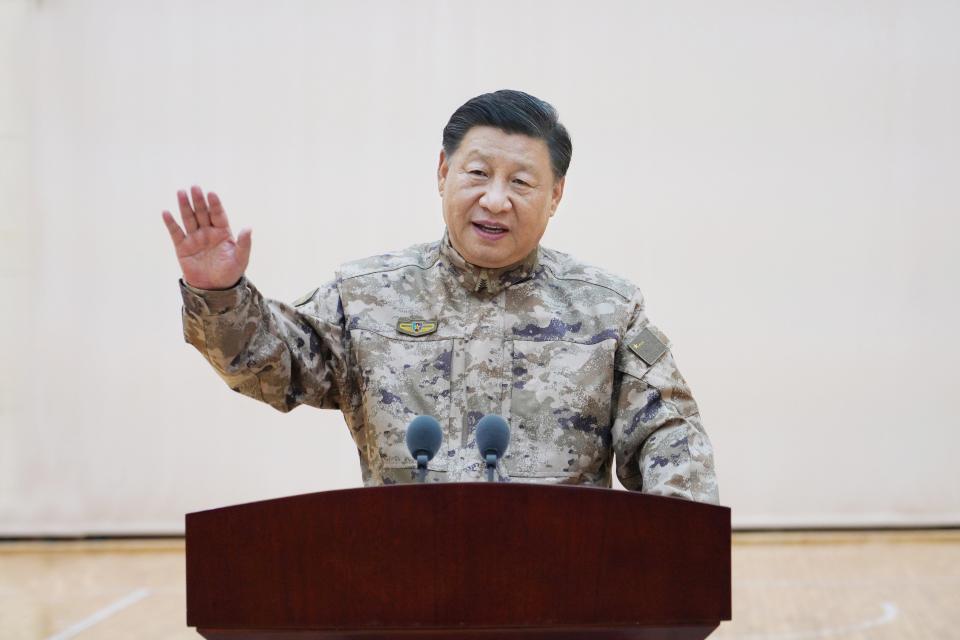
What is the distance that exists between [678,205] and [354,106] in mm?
1892

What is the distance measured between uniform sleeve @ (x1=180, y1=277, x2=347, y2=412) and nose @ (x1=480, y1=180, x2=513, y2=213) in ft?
1.11

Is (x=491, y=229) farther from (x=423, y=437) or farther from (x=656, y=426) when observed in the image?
(x=423, y=437)

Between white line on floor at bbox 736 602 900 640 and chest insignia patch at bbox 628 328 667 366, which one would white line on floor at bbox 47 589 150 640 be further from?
chest insignia patch at bbox 628 328 667 366

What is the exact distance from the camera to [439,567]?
3.95 feet

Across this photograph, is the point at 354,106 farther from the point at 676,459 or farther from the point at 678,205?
the point at 676,459

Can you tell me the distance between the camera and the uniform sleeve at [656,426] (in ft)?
5.99

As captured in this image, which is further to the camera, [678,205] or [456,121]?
[678,205]

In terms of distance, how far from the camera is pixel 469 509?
3.96 ft

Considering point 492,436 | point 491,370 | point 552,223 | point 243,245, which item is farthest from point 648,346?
point 552,223

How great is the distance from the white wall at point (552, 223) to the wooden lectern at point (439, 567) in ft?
17.0

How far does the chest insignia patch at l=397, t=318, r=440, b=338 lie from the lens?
2029mm

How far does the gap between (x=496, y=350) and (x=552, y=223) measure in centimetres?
445

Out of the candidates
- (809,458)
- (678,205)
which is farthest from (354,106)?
(809,458)

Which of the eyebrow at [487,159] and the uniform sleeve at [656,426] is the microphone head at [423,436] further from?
the eyebrow at [487,159]
